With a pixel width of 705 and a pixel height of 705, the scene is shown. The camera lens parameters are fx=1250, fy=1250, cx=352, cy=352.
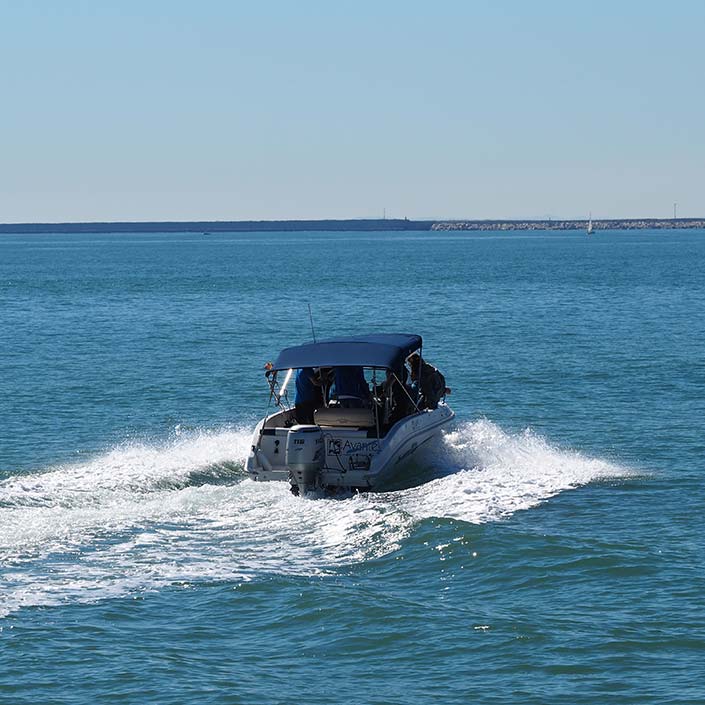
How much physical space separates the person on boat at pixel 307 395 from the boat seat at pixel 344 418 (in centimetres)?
102

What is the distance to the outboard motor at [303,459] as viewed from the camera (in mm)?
20469

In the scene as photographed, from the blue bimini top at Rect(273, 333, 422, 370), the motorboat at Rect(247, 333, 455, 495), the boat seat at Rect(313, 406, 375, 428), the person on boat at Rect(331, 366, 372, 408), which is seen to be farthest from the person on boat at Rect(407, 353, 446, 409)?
the boat seat at Rect(313, 406, 375, 428)

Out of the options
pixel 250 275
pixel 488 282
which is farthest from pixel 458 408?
pixel 250 275

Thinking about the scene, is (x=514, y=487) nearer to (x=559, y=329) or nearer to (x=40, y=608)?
(x=40, y=608)

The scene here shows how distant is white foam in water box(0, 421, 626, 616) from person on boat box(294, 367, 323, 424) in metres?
1.58

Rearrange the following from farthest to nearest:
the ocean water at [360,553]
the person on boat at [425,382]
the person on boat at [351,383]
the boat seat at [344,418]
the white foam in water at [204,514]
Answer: the person on boat at [425,382] < the person on boat at [351,383] < the boat seat at [344,418] < the white foam in water at [204,514] < the ocean water at [360,553]

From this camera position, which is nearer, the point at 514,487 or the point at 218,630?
the point at 218,630

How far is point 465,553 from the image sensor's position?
17.5 meters

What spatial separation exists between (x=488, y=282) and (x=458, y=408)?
60.6 metres

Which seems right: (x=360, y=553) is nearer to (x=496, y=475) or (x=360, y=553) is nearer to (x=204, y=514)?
(x=204, y=514)

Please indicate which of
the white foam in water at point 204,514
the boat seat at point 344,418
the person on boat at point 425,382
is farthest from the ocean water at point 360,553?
the boat seat at point 344,418

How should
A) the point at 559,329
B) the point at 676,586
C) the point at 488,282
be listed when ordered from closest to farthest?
the point at 676,586 → the point at 559,329 → the point at 488,282

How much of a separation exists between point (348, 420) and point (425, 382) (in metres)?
3.15

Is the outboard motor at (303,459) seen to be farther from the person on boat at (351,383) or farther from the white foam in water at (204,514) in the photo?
the person on boat at (351,383)
